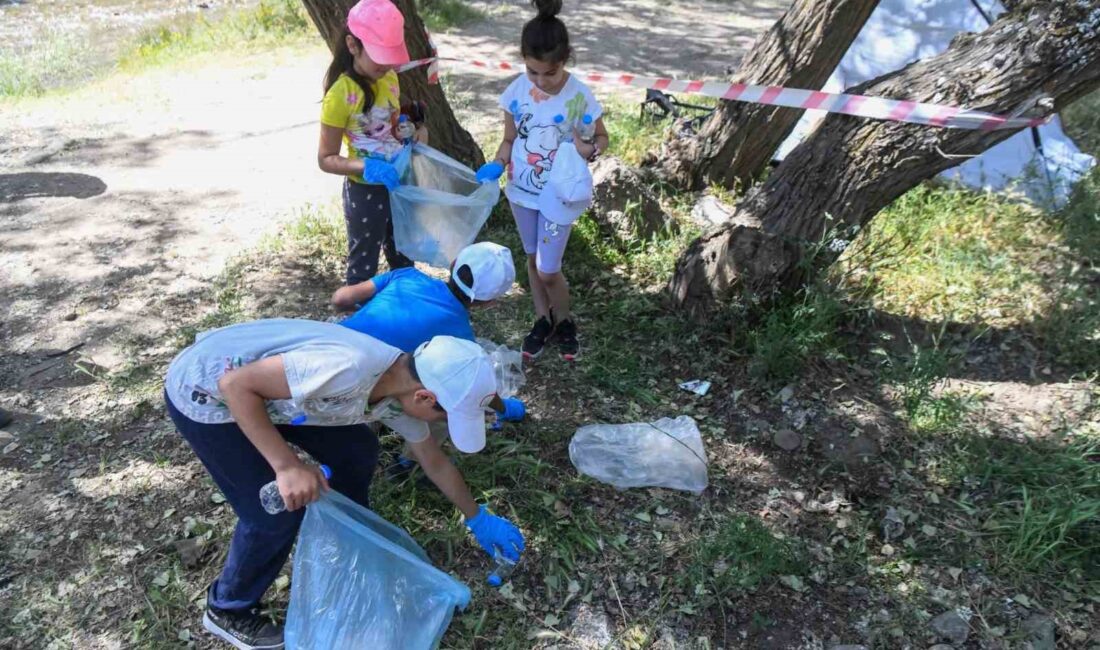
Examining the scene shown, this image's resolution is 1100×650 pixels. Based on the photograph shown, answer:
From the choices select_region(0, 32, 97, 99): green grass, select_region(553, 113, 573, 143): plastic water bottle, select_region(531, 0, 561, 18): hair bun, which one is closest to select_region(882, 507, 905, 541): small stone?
select_region(553, 113, 573, 143): plastic water bottle

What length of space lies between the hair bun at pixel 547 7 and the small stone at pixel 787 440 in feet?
5.89

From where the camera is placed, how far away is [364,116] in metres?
2.78

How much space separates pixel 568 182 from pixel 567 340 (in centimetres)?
80

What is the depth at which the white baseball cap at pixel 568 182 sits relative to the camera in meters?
2.72

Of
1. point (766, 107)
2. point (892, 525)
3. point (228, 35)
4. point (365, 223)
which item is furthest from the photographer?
point (228, 35)

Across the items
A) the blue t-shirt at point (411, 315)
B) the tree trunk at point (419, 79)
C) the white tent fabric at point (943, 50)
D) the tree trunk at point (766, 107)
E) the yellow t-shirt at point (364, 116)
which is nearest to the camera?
the blue t-shirt at point (411, 315)

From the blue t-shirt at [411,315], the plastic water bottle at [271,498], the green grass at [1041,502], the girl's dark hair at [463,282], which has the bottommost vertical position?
the green grass at [1041,502]

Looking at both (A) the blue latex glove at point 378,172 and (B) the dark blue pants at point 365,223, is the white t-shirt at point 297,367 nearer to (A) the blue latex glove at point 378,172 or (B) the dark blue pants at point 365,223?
(A) the blue latex glove at point 378,172

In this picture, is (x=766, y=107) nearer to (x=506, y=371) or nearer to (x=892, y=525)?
(x=892, y=525)

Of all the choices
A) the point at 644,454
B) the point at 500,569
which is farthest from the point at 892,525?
the point at 500,569

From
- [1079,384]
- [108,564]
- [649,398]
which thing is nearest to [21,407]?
[108,564]

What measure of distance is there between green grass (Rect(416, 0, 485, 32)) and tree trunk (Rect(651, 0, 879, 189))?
501 cm

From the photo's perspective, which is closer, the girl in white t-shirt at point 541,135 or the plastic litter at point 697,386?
the girl in white t-shirt at point 541,135

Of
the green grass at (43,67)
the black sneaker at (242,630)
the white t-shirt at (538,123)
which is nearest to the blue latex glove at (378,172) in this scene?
the white t-shirt at (538,123)
